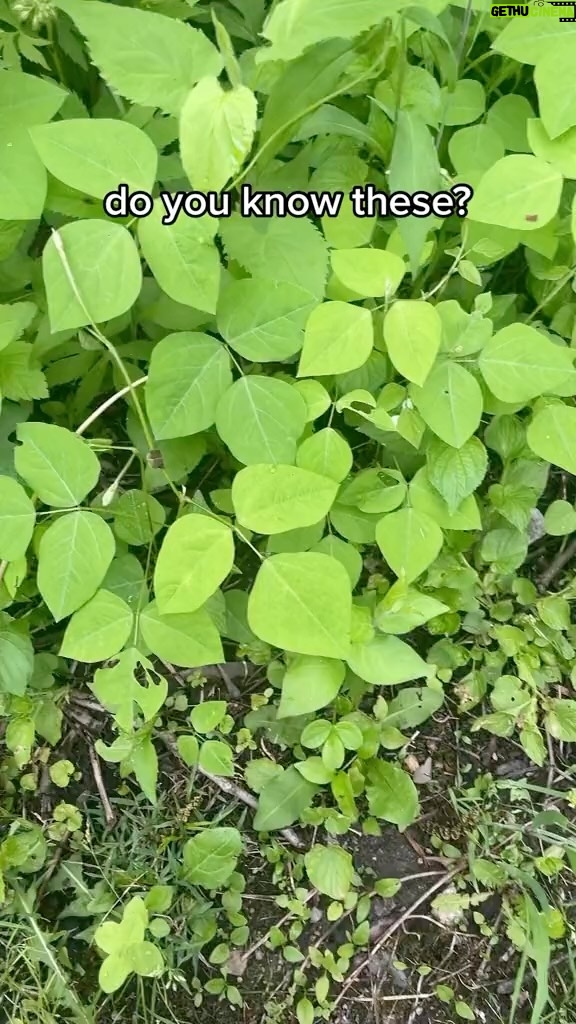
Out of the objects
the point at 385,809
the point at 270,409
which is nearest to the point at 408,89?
the point at 270,409

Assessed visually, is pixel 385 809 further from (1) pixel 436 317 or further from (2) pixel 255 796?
(1) pixel 436 317

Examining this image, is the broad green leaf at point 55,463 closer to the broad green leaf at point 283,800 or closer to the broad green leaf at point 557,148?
the broad green leaf at point 283,800

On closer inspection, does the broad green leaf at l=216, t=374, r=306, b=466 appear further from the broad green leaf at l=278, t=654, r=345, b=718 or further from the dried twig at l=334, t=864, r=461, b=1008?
the dried twig at l=334, t=864, r=461, b=1008

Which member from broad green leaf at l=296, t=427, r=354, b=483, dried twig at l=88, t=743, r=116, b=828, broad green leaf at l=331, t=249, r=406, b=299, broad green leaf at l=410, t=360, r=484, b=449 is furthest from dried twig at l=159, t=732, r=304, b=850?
broad green leaf at l=331, t=249, r=406, b=299

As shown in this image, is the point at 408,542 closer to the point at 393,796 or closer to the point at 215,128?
the point at 393,796

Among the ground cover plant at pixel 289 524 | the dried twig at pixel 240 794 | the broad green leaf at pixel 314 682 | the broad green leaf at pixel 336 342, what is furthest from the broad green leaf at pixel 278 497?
the dried twig at pixel 240 794

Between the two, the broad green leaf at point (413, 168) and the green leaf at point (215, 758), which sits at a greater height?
the broad green leaf at point (413, 168)

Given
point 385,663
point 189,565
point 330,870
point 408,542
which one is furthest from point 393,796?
point 189,565
